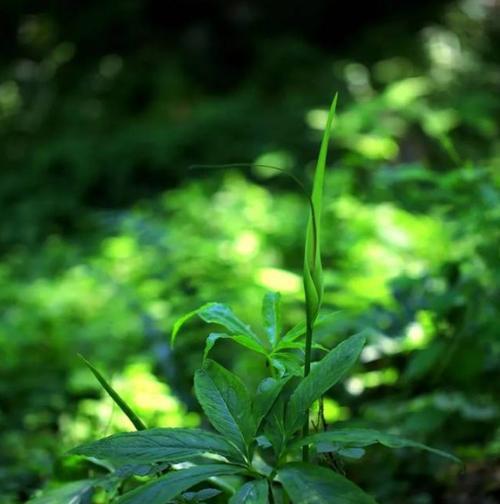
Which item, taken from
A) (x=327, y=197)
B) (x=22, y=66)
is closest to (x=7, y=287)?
(x=327, y=197)

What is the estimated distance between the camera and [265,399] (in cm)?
108

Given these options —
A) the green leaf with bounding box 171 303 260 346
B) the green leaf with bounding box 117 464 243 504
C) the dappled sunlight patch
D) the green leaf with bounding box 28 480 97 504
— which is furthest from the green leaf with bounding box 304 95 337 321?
the dappled sunlight patch

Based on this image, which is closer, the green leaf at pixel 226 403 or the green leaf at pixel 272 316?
the green leaf at pixel 226 403

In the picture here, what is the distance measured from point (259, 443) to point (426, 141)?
4044 millimetres

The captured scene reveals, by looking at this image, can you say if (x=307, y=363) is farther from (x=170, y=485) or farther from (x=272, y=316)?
(x=170, y=485)

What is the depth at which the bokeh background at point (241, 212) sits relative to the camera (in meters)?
1.92

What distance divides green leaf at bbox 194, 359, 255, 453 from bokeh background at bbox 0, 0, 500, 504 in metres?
0.32

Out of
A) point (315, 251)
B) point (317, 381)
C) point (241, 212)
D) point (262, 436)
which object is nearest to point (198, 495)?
point (262, 436)

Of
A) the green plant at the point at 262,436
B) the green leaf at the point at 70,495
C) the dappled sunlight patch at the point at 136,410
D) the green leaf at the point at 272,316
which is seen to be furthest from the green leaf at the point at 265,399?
the dappled sunlight patch at the point at 136,410

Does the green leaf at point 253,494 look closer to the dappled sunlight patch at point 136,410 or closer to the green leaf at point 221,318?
the green leaf at point 221,318

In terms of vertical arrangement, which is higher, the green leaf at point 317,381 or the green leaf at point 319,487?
the green leaf at point 317,381

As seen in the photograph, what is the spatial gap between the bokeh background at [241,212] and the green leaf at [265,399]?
37 cm

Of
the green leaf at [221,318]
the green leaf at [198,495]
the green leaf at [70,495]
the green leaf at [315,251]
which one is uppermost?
the green leaf at [315,251]

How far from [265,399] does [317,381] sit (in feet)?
0.24
